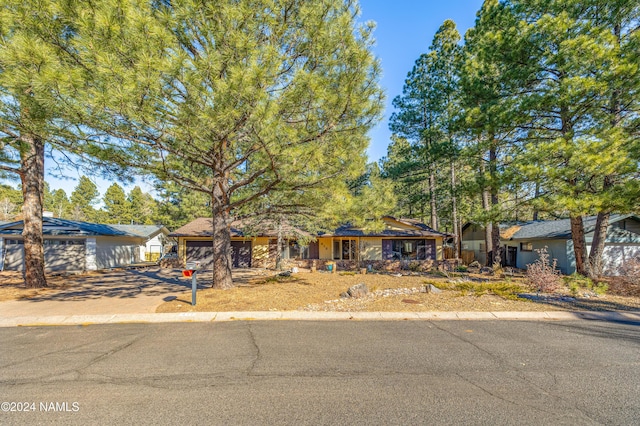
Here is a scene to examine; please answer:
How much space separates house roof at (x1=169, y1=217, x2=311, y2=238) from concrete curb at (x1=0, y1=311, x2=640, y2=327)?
8.56 m

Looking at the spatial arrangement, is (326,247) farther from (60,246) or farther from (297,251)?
(60,246)

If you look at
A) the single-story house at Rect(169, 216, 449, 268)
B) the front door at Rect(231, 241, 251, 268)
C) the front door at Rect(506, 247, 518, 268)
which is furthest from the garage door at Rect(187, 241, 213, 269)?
the front door at Rect(506, 247, 518, 268)

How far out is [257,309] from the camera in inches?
286

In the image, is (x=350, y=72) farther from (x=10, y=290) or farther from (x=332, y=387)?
(x=10, y=290)

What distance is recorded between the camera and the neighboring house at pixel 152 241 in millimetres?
25234

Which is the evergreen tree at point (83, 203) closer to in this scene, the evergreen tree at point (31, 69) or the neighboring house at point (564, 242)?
the evergreen tree at point (31, 69)

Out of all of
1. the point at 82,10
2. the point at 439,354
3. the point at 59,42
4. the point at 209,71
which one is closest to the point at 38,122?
the point at 59,42

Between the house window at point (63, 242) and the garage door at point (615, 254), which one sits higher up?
Result: the house window at point (63, 242)

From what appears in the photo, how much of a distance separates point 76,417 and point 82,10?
6.37 metres

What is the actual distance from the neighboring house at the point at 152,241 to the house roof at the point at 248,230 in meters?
6.35

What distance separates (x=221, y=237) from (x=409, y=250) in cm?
1416

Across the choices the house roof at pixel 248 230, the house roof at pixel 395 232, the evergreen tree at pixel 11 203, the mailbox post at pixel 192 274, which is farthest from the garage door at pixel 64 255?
the evergreen tree at pixel 11 203

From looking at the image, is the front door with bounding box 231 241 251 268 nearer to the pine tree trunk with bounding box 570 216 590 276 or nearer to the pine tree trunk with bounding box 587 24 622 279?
the pine tree trunk with bounding box 570 216 590 276

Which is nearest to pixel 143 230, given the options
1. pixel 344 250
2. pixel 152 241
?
pixel 152 241
